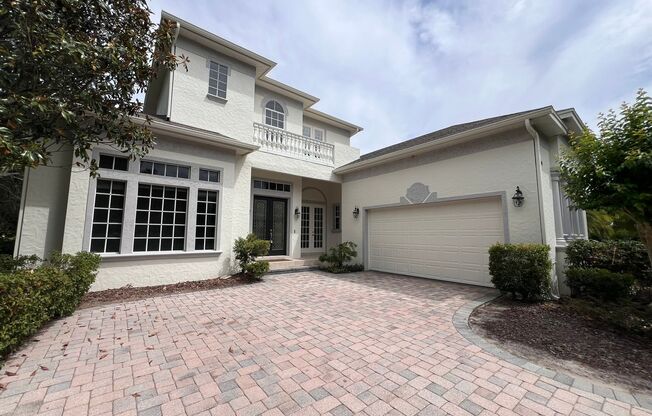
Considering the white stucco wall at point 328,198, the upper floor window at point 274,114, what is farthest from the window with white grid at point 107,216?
the white stucco wall at point 328,198

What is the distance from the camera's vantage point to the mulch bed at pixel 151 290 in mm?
5777

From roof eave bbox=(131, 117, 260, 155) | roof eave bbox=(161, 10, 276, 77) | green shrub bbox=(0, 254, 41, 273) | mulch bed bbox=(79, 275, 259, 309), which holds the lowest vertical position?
mulch bed bbox=(79, 275, 259, 309)

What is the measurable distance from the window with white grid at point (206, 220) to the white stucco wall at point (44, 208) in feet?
9.46

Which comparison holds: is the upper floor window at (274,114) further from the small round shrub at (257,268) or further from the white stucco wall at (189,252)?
the small round shrub at (257,268)

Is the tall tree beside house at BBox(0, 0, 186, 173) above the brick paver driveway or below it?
above

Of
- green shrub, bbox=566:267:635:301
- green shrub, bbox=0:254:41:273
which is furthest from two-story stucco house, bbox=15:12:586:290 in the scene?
green shrub, bbox=566:267:635:301

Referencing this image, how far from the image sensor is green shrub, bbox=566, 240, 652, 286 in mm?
6352

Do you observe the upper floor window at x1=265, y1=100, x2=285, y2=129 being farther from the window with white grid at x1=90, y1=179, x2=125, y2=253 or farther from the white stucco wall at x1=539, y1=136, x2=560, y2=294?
the white stucco wall at x1=539, y1=136, x2=560, y2=294

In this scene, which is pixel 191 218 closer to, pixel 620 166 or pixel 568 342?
pixel 568 342

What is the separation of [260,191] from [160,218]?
161 inches

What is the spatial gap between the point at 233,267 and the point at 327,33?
7674 mm

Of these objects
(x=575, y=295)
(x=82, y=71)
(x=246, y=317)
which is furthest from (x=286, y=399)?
(x=575, y=295)

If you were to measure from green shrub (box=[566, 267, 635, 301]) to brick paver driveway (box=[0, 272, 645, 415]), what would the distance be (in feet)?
11.4

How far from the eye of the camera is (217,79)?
956 centimetres
